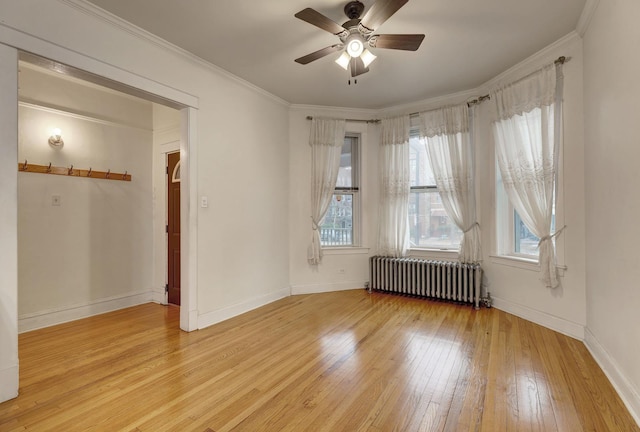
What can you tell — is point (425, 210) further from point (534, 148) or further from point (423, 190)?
point (534, 148)

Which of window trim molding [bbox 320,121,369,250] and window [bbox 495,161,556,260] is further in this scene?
window trim molding [bbox 320,121,369,250]

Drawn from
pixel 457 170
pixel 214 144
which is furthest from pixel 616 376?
pixel 214 144

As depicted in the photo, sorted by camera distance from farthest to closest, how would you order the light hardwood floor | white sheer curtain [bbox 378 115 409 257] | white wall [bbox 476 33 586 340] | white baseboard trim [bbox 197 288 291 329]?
white sheer curtain [bbox 378 115 409 257], white baseboard trim [bbox 197 288 291 329], white wall [bbox 476 33 586 340], the light hardwood floor

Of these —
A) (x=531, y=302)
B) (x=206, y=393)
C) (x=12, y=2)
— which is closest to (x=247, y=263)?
(x=206, y=393)

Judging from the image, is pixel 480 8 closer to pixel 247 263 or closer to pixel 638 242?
pixel 638 242

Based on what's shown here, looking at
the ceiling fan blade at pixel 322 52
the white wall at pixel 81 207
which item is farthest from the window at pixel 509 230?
the white wall at pixel 81 207

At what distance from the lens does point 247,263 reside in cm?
387

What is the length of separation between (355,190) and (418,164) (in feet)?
3.45

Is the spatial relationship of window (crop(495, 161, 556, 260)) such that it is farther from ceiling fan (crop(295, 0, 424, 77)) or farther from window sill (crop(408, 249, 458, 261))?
ceiling fan (crop(295, 0, 424, 77))

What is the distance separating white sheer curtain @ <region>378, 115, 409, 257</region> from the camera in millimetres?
4492

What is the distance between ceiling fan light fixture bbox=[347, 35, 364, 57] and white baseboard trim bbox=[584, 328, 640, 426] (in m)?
2.98

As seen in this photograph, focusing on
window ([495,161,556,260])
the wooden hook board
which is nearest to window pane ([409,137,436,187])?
window ([495,161,556,260])

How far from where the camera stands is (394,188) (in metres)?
4.54

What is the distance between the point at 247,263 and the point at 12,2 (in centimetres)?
298
